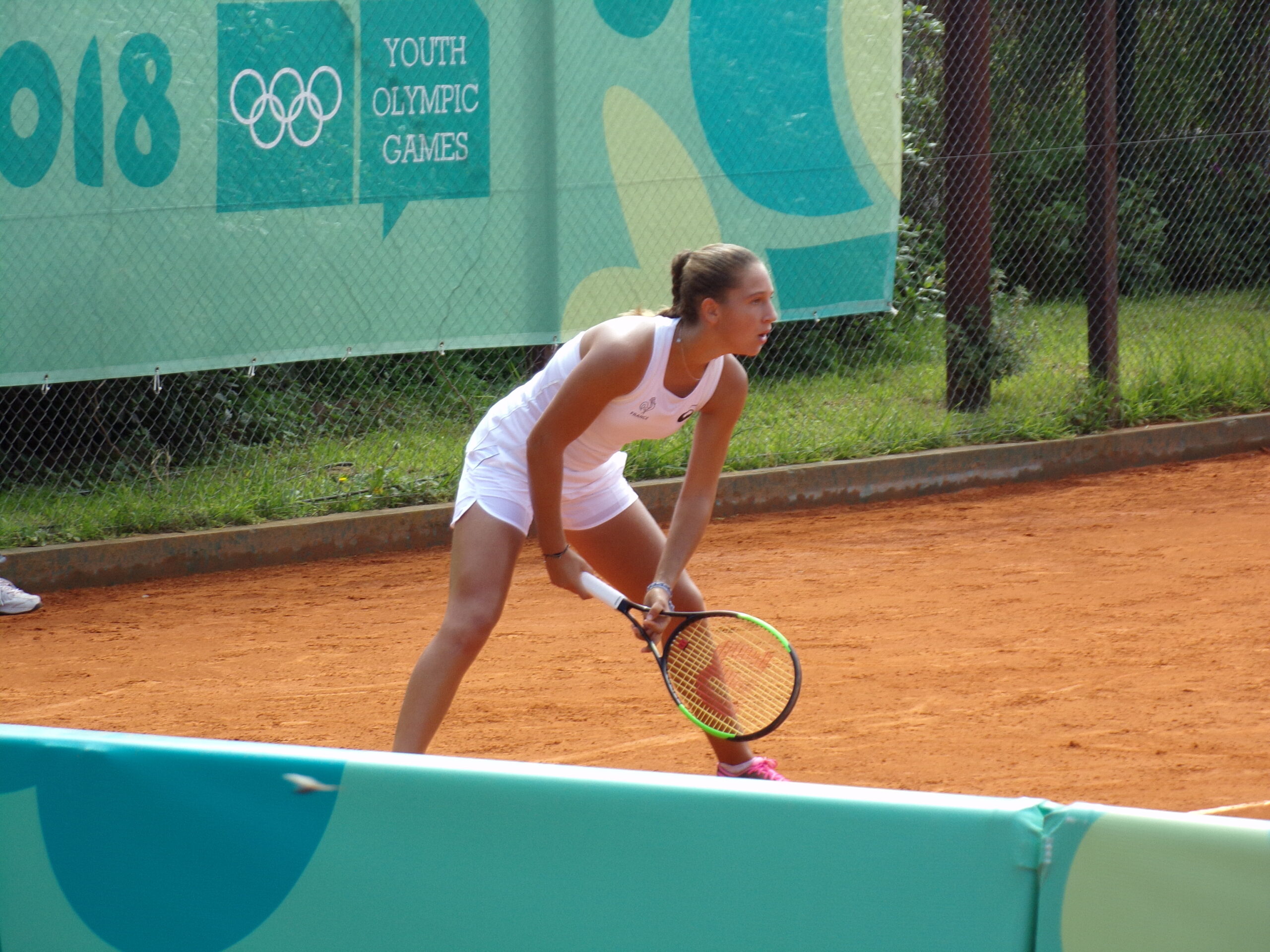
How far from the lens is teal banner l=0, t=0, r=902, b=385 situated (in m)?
6.55

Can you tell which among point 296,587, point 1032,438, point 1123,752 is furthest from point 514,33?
point 1123,752

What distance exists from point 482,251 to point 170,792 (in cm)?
558

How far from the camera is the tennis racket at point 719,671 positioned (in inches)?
135

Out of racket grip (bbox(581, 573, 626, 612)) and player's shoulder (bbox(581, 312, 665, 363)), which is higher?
player's shoulder (bbox(581, 312, 665, 363))

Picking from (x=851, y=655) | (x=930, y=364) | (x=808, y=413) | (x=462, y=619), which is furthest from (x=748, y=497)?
(x=462, y=619)

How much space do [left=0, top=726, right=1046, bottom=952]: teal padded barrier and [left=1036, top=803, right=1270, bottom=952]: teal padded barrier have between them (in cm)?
4

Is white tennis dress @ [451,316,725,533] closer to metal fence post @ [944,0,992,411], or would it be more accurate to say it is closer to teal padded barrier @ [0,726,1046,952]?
teal padded barrier @ [0,726,1046,952]

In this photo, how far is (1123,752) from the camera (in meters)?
4.05

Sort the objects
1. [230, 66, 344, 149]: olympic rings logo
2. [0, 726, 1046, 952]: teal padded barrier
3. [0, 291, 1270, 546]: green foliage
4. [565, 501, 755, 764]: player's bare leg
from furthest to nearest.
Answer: [0, 291, 1270, 546]: green foliage < [230, 66, 344, 149]: olympic rings logo < [565, 501, 755, 764]: player's bare leg < [0, 726, 1046, 952]: teal padded barrier

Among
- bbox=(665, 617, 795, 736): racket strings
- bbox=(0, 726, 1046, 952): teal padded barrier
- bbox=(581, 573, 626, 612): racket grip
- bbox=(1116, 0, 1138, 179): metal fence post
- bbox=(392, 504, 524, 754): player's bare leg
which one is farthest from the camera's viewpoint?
bbox=(1116, 0, 1138, 179): metal fence post

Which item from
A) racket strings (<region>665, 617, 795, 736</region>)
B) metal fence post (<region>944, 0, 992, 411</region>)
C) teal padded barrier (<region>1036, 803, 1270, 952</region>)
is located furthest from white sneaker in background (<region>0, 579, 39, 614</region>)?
teal padded barrier (<region>1036, 803, 1270, 952</region>)

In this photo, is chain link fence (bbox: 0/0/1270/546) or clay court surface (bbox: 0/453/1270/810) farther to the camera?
chain link fence (bbox: 0/0/1270/546)

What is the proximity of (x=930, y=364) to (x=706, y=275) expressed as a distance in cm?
590

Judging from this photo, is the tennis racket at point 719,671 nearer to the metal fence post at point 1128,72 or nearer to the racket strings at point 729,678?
the racket strings at point 729,678
